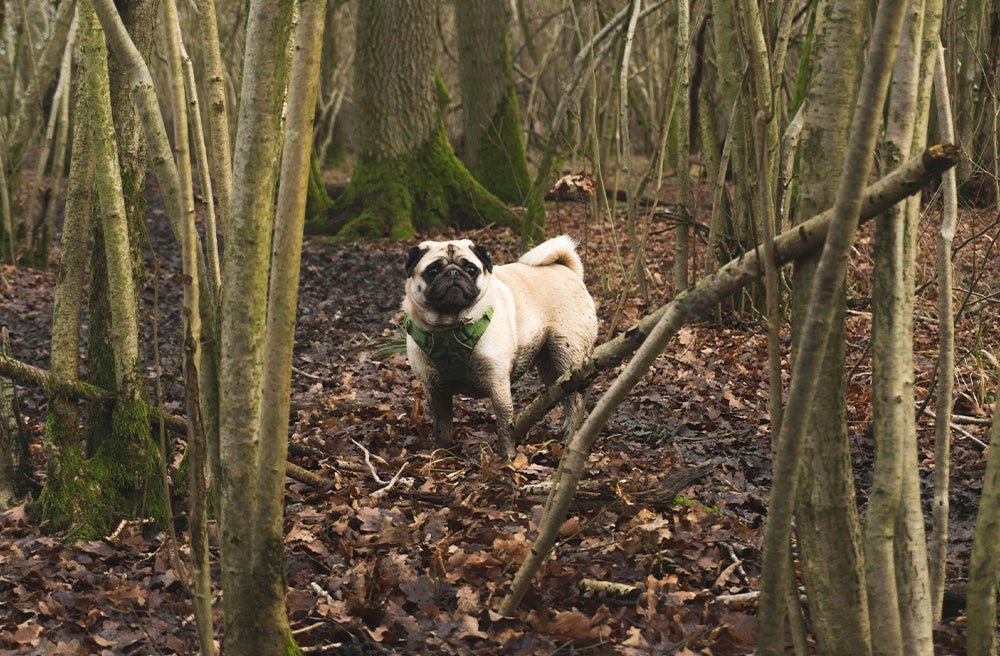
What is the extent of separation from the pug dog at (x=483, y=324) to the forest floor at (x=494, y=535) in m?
0.37

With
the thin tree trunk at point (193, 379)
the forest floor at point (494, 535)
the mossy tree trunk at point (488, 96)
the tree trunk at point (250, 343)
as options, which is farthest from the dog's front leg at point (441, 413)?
the mossy tree trunk at point (488, 96)

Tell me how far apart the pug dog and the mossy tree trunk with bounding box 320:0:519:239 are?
828 cm

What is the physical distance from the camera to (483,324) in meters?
5.71

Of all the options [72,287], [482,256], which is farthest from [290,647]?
[482,256]

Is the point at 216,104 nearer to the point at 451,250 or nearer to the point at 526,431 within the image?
the point at 526,431

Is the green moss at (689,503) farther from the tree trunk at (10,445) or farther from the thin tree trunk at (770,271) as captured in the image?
the tree trunk at (10,445)

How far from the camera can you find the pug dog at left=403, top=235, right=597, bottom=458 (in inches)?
221

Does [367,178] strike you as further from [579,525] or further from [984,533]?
[984,533]

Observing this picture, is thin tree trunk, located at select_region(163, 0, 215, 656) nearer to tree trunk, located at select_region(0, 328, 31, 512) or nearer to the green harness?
tree trunk, located at select_region(0, 328, 31, 512)

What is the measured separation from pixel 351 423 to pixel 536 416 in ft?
11.4

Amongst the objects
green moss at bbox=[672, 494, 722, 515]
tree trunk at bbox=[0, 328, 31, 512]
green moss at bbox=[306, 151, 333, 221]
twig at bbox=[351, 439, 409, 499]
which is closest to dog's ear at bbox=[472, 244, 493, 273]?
twig at bbox=[351, 439, 409, 499]

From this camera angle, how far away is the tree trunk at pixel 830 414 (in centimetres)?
241

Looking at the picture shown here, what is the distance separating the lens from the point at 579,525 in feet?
14.3

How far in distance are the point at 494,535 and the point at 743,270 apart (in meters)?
2.21
